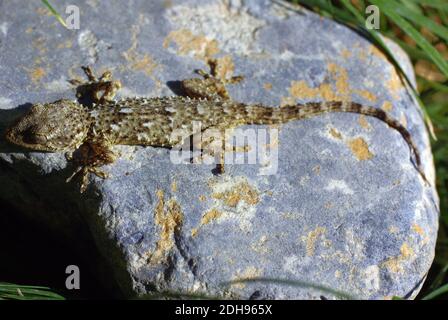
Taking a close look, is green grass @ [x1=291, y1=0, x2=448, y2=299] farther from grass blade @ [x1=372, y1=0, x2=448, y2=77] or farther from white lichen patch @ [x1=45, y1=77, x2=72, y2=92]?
white lichen patch @ [x1=45, y1=77, x2=72, y2=92]

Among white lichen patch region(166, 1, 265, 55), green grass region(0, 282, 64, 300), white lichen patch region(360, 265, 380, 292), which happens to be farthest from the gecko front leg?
green grass region(0, 282, 64, 300)

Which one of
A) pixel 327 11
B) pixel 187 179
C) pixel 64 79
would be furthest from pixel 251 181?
pixel 327 11

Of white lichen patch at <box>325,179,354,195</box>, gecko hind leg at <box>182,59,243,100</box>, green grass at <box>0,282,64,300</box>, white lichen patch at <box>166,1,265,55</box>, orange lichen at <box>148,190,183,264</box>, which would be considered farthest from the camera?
white lichen patch at <box>166,1,265,55</box>

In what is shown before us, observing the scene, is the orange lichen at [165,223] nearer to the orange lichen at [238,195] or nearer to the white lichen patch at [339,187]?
the orange lichen at [238,195]

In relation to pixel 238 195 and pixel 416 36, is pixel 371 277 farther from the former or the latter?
pixel 416 36

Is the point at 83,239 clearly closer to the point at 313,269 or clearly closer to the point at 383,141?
the point at 313,269

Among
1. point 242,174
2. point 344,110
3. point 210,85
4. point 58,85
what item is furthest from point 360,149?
point 58,85

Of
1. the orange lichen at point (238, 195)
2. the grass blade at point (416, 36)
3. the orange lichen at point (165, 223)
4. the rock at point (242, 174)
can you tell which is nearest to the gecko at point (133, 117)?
the rock at point (242, 174)
